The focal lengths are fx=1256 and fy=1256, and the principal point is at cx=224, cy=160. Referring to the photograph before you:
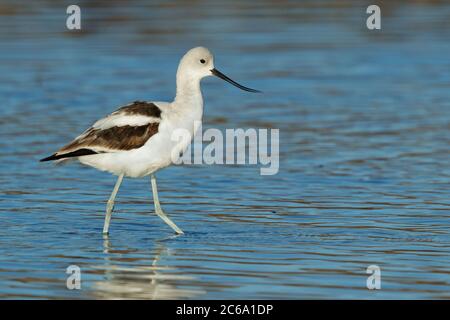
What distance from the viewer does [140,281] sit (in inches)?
354

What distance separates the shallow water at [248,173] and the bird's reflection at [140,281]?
0.02m

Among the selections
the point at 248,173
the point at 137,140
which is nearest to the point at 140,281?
the point at 137,140

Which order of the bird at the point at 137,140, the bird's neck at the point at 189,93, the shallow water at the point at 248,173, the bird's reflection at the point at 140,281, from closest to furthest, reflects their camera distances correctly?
the bird's reflection at the point at 140,281
the shallow water at the point at 248,173
the bird at the point at 137,140
the bird's neck at the point at 189,93

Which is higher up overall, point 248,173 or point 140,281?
point 248,173

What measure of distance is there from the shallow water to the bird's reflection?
0.02m

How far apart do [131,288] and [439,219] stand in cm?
334

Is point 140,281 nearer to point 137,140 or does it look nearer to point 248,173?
point 137,140

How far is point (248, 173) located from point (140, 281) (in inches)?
175

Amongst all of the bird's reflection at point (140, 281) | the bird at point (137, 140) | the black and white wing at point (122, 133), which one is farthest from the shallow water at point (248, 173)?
the black and white wing at point (122, 133)

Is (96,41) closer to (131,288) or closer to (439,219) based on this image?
(439,219)

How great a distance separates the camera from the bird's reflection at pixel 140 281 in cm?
860

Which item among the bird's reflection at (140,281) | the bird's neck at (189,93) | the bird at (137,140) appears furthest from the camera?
the bird's neck at (189,93)

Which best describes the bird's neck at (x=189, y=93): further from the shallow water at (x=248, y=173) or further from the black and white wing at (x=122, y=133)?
the shallow water at (x=248, y=173)

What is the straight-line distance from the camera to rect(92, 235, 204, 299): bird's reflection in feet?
28.2
